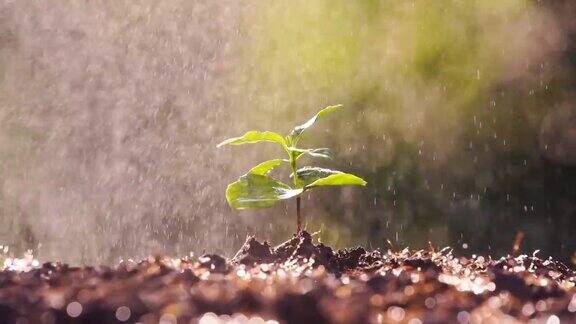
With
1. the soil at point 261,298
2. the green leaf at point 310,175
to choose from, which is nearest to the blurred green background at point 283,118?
the green leaf at point 310,175

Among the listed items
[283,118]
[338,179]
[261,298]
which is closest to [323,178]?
[338,179]

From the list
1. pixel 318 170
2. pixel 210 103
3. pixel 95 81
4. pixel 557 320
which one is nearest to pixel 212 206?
pixel 210 103

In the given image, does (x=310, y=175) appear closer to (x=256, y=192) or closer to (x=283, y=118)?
(x=256, y=192)

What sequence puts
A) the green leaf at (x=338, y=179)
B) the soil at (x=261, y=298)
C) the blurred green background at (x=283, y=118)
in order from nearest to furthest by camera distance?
the soil at (x=261, y=298), the green leaf at (x=338, y=179), the blurred green background at (x=283, y=118)

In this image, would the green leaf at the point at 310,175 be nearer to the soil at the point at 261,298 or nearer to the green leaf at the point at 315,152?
the green leaf at the point at 315,152

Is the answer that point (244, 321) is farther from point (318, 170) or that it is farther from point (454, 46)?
point (454, 46)

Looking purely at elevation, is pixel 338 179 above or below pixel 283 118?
above

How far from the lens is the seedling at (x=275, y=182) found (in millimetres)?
932

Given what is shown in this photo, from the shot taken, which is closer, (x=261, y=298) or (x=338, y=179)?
(x=261, y=298)

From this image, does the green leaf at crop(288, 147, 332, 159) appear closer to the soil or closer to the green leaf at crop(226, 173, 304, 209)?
the green leaf at crop(226, 173, 304, 209)

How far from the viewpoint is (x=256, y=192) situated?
974 millimetres

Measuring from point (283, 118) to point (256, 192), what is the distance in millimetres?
1989

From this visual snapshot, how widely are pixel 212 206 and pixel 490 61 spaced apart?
121 cm

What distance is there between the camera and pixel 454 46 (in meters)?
2.77
